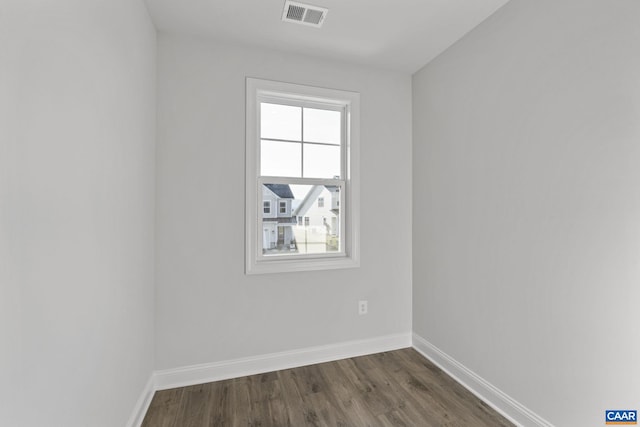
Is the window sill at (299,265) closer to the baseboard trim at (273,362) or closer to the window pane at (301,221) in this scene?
the window pane at (301,221)

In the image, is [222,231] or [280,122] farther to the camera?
[280,122]

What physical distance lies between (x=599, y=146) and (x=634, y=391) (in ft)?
3.61

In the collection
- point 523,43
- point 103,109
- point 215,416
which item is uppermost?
point 523,43

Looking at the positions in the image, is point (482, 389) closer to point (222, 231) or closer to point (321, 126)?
point (222, 231)

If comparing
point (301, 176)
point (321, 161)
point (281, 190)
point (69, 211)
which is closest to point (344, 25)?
point (321, 161)

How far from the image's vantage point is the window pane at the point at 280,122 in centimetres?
246

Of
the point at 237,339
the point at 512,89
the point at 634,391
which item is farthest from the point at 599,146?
the point at 237,339

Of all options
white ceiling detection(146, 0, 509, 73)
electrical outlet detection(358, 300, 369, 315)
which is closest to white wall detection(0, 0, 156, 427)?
white ceiling detection(146, 0, 509, 73)

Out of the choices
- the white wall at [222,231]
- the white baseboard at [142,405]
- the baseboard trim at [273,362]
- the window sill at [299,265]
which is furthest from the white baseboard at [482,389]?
the white baseboard at [142,405]

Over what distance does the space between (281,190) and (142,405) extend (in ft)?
5.62

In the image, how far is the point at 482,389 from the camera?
2023mm

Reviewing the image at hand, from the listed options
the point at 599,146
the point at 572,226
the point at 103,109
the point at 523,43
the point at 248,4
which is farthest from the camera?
the point at 248,4

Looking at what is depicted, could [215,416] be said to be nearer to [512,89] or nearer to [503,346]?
[503,346]

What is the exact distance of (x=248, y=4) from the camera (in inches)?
73.9
